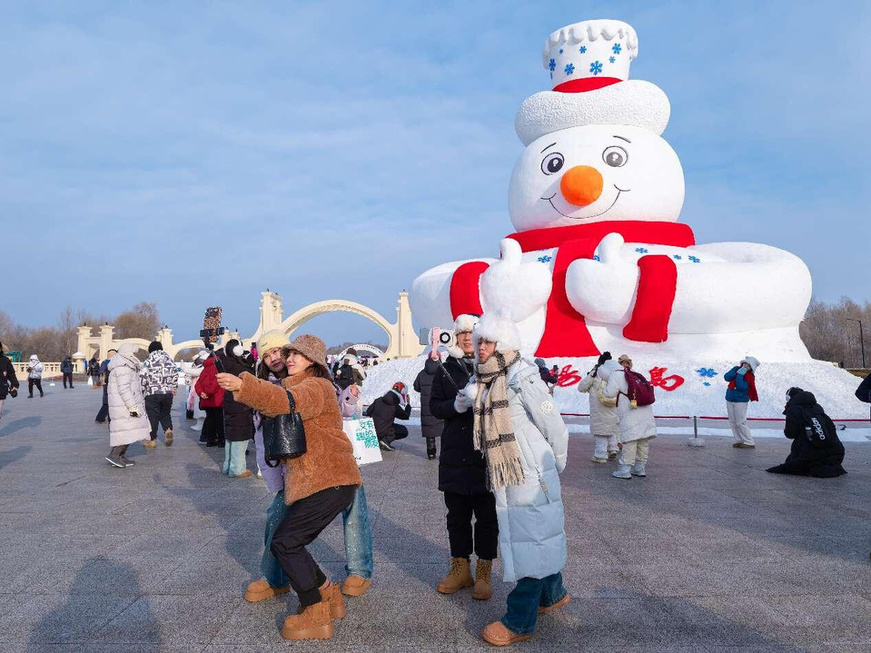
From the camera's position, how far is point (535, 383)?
9.91 feet

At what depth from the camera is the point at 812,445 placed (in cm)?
664

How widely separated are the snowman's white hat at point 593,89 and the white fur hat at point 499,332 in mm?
12426

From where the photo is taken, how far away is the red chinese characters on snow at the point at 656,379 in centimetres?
1275

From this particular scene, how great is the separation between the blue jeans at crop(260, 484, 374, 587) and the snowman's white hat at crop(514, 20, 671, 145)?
505 inches

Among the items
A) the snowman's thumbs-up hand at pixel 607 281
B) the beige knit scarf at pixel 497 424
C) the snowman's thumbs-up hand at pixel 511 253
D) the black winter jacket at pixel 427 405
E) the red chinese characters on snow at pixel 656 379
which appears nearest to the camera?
the beige knit scarf at pixel 497 424

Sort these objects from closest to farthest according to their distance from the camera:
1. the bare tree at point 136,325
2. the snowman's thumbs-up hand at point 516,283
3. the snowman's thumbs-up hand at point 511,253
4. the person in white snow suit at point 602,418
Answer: the person in white snow suit at point 602,418, the snowman's thumbs-up hand at point 516,283, the snowman's thumbs-up hand at point 511,253, the bare tree at point 136,325

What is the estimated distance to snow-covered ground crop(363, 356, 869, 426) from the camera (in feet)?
39.3

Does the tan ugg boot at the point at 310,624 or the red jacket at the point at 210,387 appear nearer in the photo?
the tan ugg boot at the point at 310,624

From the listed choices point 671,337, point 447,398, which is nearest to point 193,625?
point 447,398

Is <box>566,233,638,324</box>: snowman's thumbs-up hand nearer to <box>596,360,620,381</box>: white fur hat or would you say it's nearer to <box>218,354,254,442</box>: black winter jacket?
<box>596,360,620,381</box>: white fur hat

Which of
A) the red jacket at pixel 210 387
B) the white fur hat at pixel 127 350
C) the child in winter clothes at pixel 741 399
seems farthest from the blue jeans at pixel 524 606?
the child in winter clothes at pixel 741 399

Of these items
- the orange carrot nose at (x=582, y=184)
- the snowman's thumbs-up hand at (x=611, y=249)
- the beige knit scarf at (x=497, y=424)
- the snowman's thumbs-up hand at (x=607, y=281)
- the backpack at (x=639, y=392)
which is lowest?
the backpack at (x=639, y=392)

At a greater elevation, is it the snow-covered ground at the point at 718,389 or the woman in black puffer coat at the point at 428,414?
the woman in black puffer coat at the point at 428,414

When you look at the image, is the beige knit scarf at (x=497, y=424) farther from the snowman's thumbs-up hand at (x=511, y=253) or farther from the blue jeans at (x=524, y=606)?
the snowman's thumbs-up hand at (x=511, y=253)
